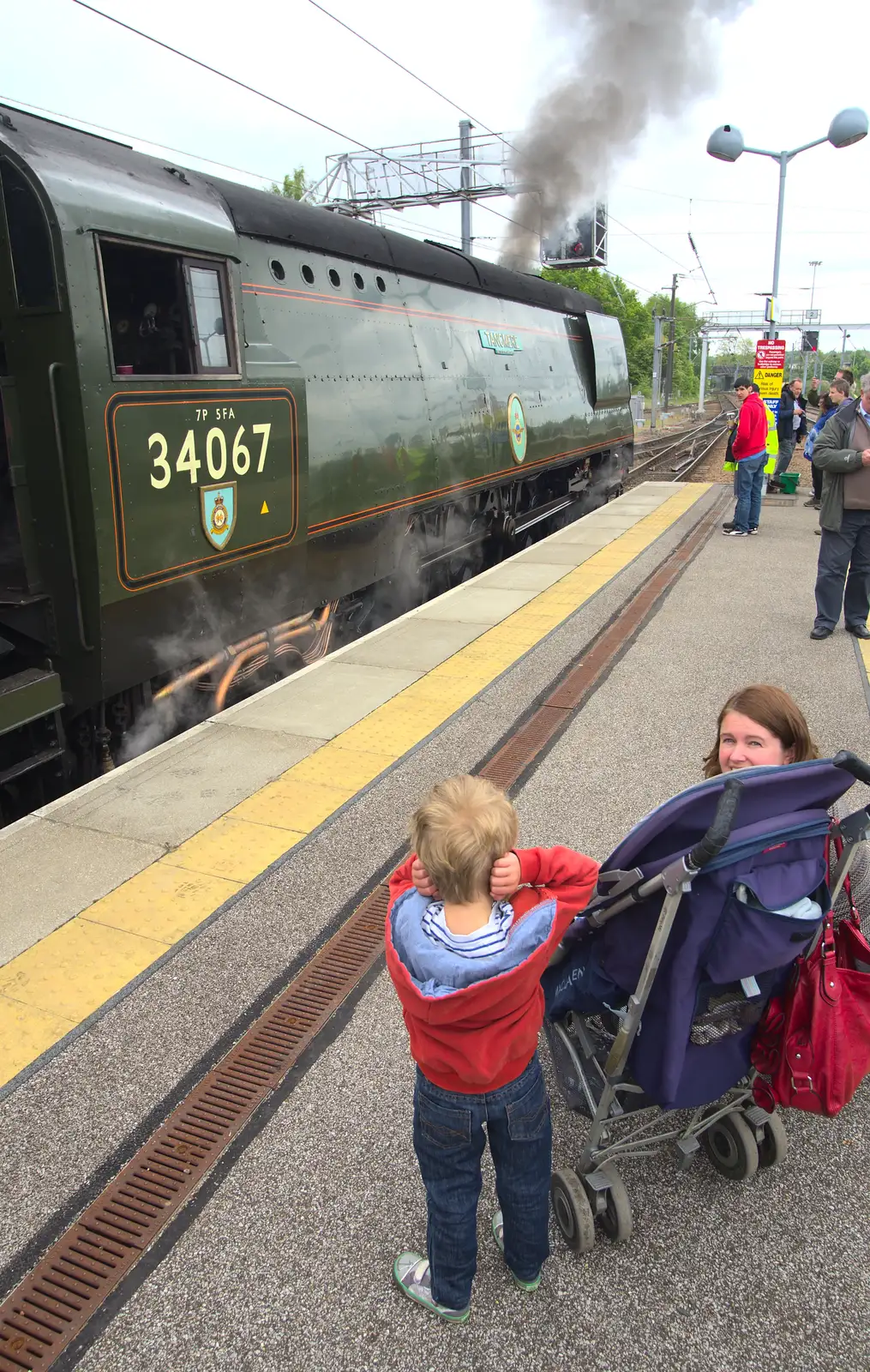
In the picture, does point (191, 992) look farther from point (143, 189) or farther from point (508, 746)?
point (143, 189)

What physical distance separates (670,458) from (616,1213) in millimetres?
23656

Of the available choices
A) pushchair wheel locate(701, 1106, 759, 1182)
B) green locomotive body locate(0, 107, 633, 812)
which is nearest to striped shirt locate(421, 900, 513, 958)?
pushchair wheel locate(701, 1106, 759, 1182)

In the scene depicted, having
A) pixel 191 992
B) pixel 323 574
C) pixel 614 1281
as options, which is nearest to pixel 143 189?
pixel 323 574

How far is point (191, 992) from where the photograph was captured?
3145 millimetres

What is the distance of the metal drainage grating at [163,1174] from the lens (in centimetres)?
206

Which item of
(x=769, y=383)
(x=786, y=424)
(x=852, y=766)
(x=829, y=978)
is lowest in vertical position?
(x=829, y=978)

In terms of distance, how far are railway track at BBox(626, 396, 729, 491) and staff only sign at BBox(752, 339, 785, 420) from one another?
11.4 feet

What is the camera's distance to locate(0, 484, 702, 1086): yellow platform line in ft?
10.1

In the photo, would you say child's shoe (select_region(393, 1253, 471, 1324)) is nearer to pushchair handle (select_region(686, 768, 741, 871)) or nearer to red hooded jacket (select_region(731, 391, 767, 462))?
pushchair handle (select_region(686, 768, 741, 871))

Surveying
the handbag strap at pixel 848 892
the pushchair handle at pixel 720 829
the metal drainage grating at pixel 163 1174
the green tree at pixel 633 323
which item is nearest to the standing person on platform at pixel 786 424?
the handbag strap at pixel 848 892

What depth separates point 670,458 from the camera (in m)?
23.9

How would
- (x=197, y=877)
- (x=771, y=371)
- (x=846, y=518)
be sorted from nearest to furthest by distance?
(x=197, y=877) → (x=846, y=518) → (x=771, y=371)

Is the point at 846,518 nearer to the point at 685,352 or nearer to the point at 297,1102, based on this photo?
the point at 297,1102

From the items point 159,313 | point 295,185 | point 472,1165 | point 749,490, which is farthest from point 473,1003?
point 295,185
